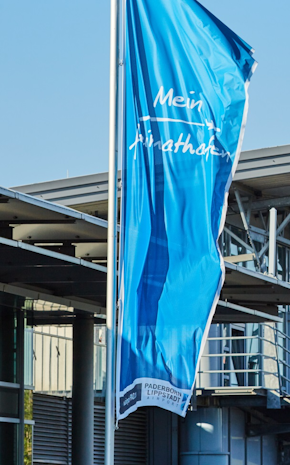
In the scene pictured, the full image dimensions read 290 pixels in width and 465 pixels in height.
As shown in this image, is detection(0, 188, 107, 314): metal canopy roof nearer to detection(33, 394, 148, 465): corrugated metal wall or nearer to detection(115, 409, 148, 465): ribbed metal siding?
detection(33, 394, 148, 465): corrugated metal wall

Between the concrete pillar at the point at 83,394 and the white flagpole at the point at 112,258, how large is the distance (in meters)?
7.90

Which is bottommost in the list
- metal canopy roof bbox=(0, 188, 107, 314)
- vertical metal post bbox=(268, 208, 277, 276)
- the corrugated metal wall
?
the corrugated metal wall

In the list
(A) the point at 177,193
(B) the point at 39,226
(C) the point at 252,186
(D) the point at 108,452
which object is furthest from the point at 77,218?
(C) the point at 252,186

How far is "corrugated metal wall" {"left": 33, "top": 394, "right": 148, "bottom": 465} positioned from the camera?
18969 millimetres

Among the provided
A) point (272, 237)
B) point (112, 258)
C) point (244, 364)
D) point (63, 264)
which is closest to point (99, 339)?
point (272, 237)

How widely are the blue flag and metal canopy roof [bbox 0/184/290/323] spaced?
2.12m

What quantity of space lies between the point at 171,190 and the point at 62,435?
39.5 ft

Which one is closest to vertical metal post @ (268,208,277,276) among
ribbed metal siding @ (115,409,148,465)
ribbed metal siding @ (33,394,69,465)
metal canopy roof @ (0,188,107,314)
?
ribbed metal siding @ (115,409,148,465)

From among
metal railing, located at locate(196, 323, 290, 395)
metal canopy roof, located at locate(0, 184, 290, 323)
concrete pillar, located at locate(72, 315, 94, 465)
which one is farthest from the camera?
metal railing, located at locate(196, 323, 290, 395)

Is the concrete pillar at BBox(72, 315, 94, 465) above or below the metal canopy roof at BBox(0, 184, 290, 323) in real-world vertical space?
below

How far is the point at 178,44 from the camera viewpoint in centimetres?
911

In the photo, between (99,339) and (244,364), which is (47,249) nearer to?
(99,339)

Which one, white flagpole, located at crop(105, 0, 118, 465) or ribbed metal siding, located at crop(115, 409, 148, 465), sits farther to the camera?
ribbed metal siding, located at crop(115, 409, 148, 465)

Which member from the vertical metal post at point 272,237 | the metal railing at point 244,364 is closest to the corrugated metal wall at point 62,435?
the metal railing at point 244,364
